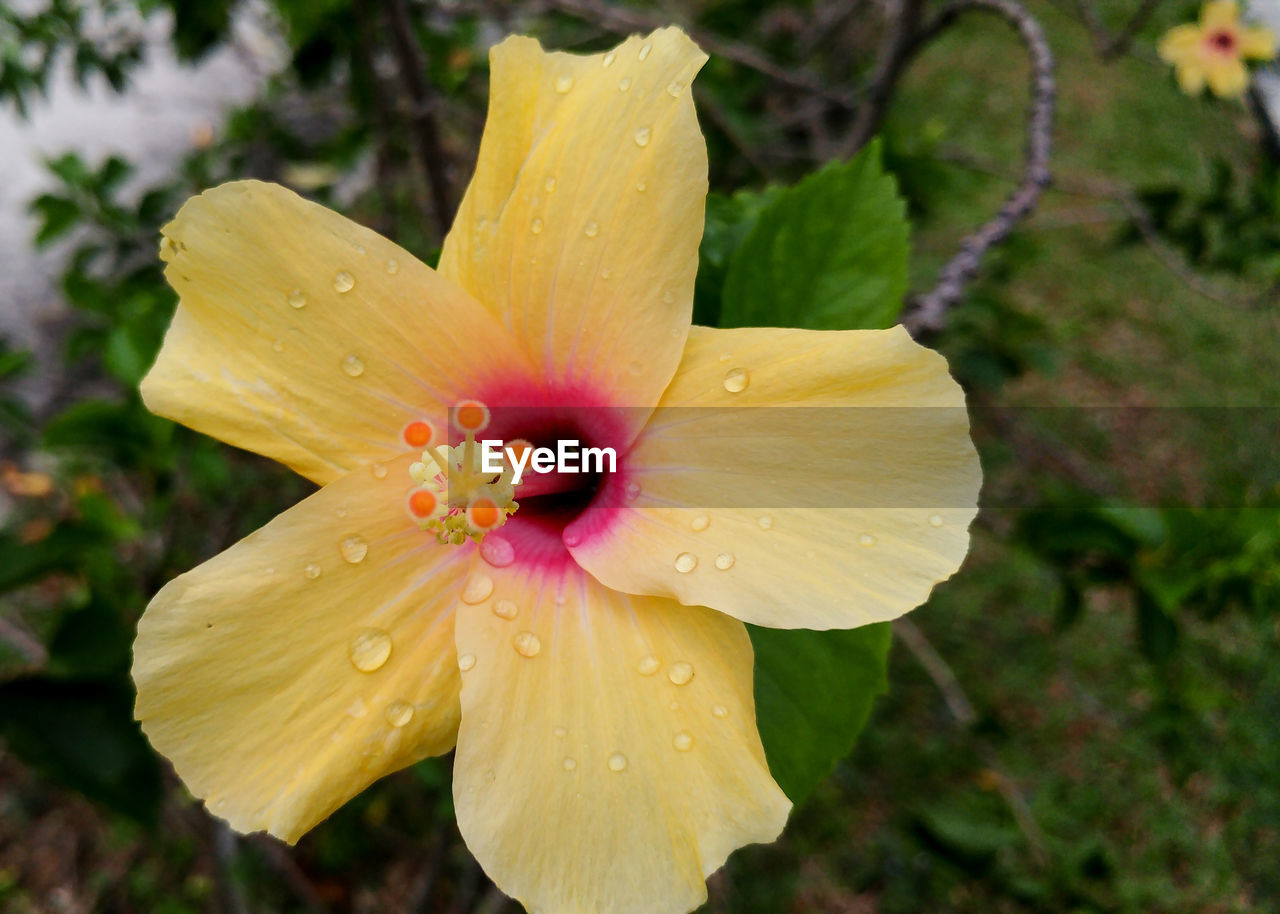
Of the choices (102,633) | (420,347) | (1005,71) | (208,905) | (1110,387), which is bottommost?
(1110,387)

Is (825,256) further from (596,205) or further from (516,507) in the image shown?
(516,507)

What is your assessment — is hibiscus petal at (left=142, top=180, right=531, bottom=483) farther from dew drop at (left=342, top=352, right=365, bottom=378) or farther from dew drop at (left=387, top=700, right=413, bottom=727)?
dew drop at (left=387, top=700, right=413, bottom=727)

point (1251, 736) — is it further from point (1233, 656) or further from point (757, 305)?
point (757, 305)

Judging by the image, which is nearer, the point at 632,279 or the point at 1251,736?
the point at 632,279

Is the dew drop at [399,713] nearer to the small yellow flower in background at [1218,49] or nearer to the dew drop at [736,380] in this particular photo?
the dew drop at [736,380]

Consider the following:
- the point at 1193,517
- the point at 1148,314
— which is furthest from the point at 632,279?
the point at 1148,314

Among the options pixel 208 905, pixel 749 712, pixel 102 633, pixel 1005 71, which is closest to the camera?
pixel 749 712

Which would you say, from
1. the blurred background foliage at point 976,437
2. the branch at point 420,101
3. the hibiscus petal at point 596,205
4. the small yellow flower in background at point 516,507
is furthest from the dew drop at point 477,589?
the branch at point 420,101
